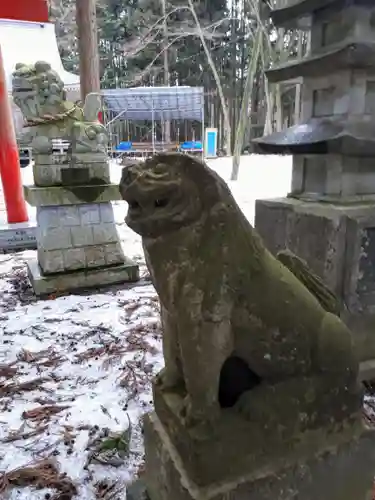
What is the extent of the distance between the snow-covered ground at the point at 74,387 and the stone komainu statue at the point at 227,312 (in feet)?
2.57

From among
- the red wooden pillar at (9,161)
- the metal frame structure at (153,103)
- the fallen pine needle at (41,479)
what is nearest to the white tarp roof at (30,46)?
the metal frame structure at (153,103)

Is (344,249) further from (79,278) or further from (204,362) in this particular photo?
(79,278)

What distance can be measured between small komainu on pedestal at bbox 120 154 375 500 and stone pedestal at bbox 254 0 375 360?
86cm

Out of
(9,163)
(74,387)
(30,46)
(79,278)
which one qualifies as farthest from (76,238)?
(30,46)

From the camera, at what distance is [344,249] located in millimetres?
1845

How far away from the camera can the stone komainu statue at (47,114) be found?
3.12 meters

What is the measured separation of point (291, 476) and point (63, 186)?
8.70 ft

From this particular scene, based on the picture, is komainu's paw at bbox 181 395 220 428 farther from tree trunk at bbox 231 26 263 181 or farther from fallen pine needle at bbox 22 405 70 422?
tree trunk at bbox 231 26 263 181

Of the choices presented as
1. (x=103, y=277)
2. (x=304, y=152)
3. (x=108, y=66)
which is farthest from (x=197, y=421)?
(x=108, y=66)

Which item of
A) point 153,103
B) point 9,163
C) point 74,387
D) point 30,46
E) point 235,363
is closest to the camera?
point 235,363

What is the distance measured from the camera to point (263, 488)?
960 millimetres

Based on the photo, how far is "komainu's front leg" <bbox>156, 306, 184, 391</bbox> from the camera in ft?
3.22

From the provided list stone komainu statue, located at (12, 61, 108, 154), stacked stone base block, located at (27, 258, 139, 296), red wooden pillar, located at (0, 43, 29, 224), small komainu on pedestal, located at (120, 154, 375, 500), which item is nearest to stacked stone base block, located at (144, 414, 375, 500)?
small komainu on pedestal, located at (120, 154, 375, 500)

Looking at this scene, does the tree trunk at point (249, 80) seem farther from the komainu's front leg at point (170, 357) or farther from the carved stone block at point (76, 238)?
the komainu's front leg at point (170, 357)
